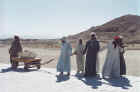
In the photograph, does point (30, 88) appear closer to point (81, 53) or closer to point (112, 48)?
point (81, 53)

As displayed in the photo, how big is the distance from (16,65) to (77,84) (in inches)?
157

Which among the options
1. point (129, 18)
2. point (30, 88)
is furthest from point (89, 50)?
point (129, 18)

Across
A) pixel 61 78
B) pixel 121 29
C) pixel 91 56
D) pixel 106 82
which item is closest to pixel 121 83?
pixel 106 82

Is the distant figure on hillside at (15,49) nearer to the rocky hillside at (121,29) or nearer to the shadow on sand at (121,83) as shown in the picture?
the shadow on sand at (121,83)

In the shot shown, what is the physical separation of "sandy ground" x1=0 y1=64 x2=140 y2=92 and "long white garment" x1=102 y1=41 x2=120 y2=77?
14.7 inches

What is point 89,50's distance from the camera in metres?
6.74

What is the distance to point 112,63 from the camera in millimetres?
6508

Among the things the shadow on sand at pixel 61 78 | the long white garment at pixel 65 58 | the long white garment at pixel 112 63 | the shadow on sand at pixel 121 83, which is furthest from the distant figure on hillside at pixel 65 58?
the shadow on sand at pixel 121 83

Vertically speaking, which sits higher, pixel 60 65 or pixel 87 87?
pixel 60 65

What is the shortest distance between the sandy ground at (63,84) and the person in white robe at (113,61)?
1.21ft

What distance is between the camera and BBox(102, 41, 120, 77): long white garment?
640 centimetres

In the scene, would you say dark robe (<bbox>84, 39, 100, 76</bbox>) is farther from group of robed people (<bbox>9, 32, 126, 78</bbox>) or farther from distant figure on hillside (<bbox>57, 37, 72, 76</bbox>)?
distant figure on hillside (<bbox>57, 37, 72, 76</bbox>)

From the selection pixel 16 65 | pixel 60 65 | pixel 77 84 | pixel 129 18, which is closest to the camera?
pixel 77 84

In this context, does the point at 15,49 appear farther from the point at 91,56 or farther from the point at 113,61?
the point at 113,61
